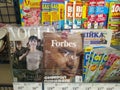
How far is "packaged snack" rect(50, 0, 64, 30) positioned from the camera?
86 cm

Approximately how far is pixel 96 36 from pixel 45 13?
0.85 ft

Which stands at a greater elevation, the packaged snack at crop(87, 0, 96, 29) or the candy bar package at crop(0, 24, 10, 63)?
the packaged snack at crop(87, 0, 96, 29)

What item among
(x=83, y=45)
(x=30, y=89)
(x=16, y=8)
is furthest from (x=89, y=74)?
(x=16, y=8)

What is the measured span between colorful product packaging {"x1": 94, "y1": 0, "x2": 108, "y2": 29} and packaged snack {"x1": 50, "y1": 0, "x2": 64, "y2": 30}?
0.51 feet

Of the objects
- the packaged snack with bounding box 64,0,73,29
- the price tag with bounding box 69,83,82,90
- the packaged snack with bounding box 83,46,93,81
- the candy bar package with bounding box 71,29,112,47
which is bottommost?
the price tag with bounding box 69,83,82,90

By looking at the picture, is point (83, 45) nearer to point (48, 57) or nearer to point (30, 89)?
point (48, 57)

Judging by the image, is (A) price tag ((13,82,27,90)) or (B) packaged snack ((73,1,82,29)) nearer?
(B) packaged snack ((73,1,82,29))

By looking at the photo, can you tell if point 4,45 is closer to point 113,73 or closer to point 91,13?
point 91,13

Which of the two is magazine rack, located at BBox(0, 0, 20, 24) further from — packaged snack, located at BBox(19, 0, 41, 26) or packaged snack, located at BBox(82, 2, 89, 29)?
packaged snack, located at BBox(82, 2, 89, 29)

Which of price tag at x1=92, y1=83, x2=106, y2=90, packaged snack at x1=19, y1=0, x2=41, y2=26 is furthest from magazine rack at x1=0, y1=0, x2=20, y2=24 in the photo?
price tag at x1=92, y1=83, x2=106, y2=90

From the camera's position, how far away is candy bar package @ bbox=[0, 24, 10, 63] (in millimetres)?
935

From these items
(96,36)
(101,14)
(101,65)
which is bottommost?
(101,65)

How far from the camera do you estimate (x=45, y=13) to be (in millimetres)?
883

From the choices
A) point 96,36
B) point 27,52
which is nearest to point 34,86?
point 27,52
